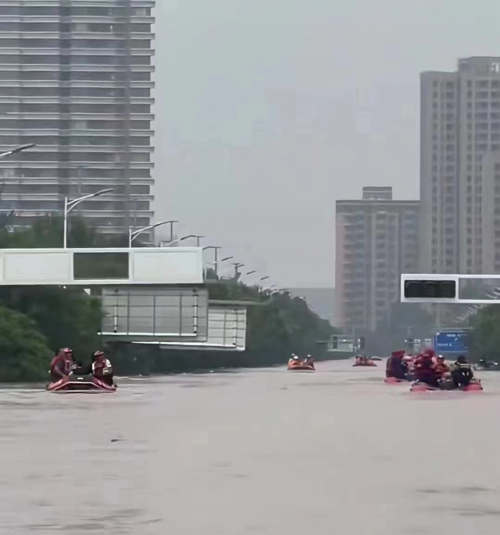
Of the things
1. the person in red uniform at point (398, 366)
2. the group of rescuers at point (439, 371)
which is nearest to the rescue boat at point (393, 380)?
the person in red uniform at point (398, 366)

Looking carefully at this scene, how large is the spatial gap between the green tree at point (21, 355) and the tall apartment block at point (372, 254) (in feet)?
228

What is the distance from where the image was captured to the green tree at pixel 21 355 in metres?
50.4

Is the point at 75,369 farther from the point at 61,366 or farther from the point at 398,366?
the point at 398,366

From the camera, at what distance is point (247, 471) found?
17.2 metres

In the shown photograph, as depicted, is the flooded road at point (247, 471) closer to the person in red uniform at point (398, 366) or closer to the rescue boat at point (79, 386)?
the rescue boat at point (79, 386)

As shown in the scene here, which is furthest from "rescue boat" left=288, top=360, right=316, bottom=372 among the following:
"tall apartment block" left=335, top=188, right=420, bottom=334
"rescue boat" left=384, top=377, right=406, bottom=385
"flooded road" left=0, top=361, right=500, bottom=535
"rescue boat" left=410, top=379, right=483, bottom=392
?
"flooded road" left=0, top=361, right=500, bottom=535

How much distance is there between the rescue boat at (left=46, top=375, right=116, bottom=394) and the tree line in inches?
431

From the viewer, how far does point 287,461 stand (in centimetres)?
1853

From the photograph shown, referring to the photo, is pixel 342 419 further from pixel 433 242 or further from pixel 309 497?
pixel 433 242

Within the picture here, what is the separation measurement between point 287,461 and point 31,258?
3688 centimetres

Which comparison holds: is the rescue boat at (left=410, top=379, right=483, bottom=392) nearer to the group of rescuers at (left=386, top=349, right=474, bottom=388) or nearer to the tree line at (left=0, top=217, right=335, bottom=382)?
the group of rescuers at (left=386, top=349, right=474, bottom=388)

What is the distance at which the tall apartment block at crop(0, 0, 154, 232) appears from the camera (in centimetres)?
8200

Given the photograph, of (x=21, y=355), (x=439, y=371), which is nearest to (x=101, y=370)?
(x=439, y=371)

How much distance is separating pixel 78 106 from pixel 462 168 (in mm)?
31182
